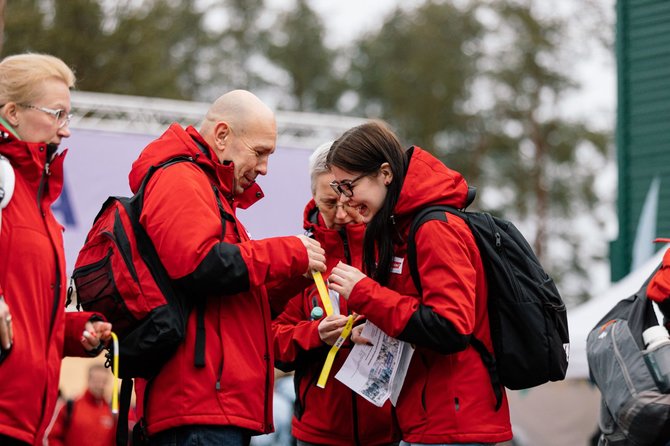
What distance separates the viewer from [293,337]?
4.26 metres

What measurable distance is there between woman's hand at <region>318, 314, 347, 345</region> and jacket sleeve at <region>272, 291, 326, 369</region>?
8cm

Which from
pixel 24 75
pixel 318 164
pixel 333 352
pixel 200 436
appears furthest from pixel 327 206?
pixel 24 75

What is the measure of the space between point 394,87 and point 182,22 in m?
6.24

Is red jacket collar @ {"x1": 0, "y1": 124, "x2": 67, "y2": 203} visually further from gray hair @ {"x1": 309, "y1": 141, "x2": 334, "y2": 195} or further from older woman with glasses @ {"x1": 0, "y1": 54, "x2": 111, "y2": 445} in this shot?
gray hair @ {"x1": 309, "y1": 141, "x2": 334, "y2": 195}

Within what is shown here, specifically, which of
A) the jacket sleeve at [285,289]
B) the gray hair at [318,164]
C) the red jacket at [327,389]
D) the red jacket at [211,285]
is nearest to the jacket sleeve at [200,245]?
the red jacket at [211,285]

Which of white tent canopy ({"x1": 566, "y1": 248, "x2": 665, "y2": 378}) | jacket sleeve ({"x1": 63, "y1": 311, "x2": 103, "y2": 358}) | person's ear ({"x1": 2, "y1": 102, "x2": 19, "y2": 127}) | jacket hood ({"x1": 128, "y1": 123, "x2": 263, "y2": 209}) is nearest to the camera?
person's ear ({"x1": 2, "y1": 102, "x2": 19, "y2": 127})

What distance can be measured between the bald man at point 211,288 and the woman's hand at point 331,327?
1.27 feet

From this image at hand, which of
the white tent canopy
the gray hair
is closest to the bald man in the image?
the gray hair

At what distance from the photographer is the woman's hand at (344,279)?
3611 mm

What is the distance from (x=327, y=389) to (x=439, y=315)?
0.98 m

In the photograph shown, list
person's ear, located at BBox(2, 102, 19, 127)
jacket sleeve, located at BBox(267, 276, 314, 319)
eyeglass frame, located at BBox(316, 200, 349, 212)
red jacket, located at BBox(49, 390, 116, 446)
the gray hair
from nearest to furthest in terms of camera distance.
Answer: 1. person's ear, located at BBox(2, 102, 19, 127)
2. jacket sleeve, located at BBox(267, 276, 314, 319)
3. eyeglass frame, located at BBox(316, 200, 349, 212)
4. the gray hair
5. red jacket, located at BBox(49, 390, 116, 446)

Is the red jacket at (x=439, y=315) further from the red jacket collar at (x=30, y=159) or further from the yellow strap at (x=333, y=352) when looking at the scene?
the red jacket collar at (x=30, y=159)

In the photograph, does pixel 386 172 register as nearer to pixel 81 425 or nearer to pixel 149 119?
pixel 81 425

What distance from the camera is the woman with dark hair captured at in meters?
3.50
